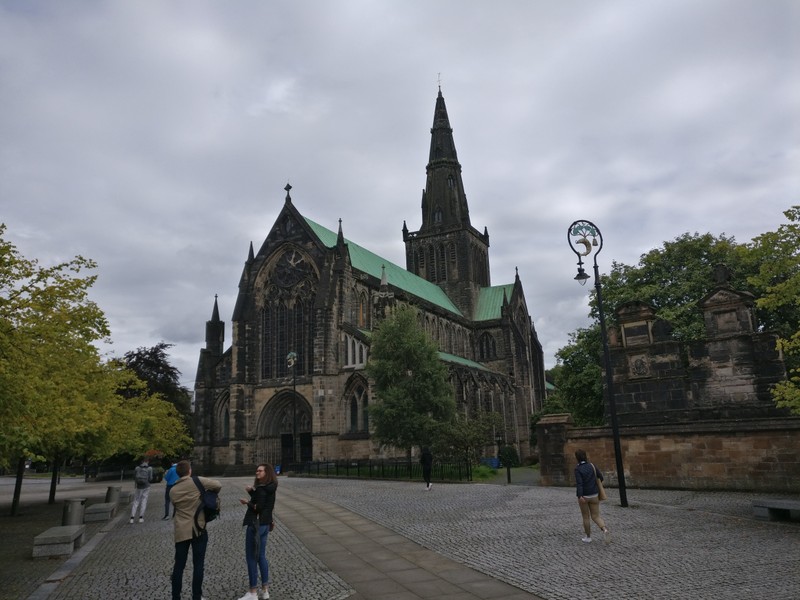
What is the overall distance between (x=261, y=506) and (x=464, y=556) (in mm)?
3428

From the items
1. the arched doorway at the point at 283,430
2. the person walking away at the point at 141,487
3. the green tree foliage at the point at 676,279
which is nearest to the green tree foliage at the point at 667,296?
the green tree foliage at the point at 676,279

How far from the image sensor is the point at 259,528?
24.0 feet

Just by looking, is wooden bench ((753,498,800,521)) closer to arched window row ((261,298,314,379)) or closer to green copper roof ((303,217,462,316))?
arched window row ((261,298,314,379))

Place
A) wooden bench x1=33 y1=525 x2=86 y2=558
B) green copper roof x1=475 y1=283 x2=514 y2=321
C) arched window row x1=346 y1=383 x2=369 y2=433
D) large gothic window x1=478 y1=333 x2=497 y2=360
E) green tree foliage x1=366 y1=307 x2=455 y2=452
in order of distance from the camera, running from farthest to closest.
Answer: green copper roof x1=475 y1=283 x2=514 y2=321, large gothic window x1=478 y1=333 x2=497 y2=360, arched window row x1=346 y1=383 x2=369 y2=433, green tree foliage x1=366 y1=307 x2=455 y2=452, wooden bench x1=33 y1=525 x2=86 y2=558

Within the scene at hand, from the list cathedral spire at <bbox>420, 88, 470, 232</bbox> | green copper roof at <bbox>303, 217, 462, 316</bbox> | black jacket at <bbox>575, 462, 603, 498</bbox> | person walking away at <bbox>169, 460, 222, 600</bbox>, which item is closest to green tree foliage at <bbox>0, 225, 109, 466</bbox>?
person walking away at <bbox>169, 460, 222, 600</bbox>

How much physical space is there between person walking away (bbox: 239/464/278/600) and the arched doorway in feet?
111

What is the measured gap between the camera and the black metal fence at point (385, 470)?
85.4 ft

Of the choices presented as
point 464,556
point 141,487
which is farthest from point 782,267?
point 141,487

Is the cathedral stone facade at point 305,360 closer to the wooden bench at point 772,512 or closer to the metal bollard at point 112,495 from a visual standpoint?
the metal bollard at point 112,495

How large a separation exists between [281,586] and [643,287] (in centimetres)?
3096

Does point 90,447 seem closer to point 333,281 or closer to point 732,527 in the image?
point 732,527

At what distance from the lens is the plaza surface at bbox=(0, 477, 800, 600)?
730 cm

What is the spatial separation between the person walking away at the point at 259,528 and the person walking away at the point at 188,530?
19.7 inches

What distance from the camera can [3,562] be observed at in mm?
10594
